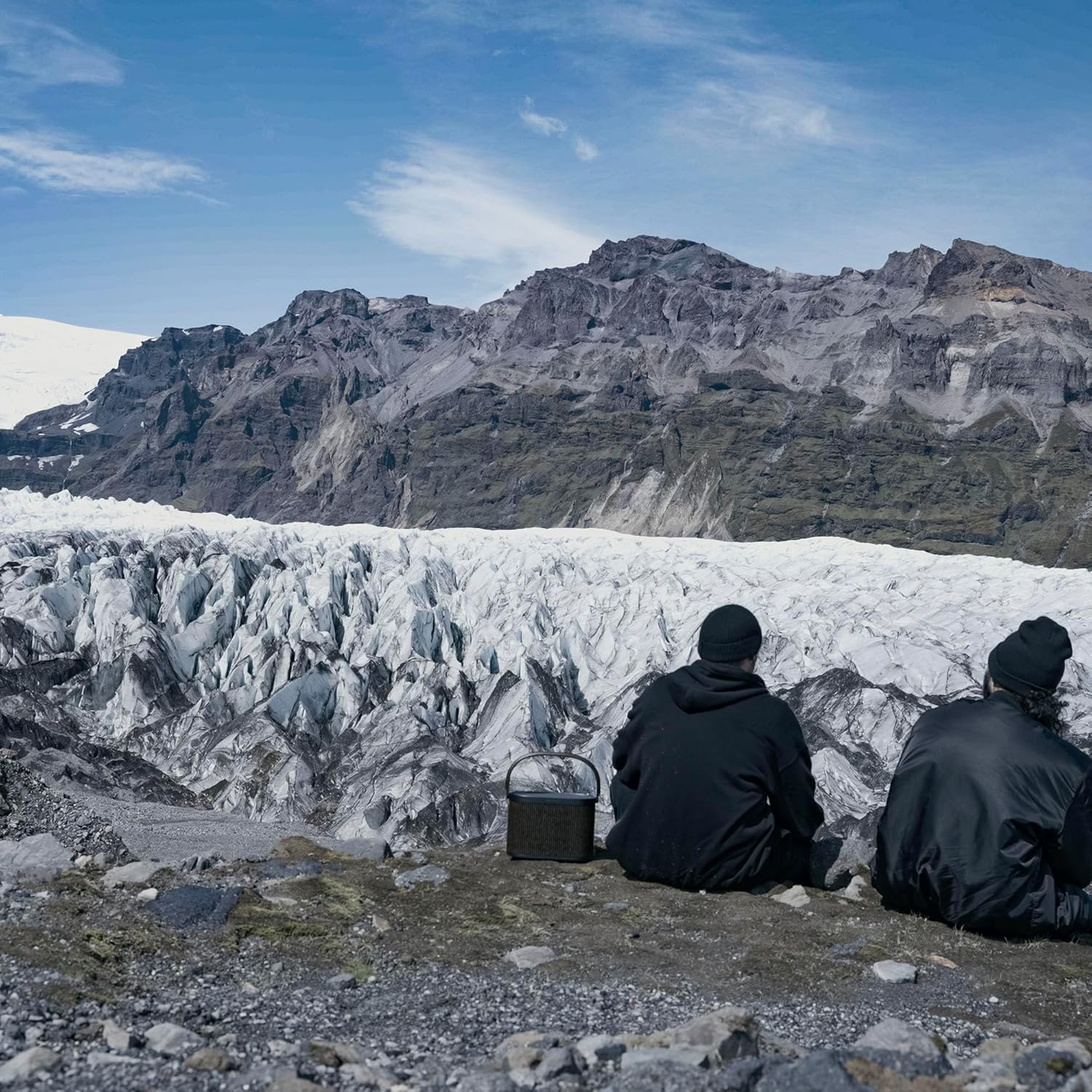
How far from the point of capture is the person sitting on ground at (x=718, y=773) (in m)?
6.93

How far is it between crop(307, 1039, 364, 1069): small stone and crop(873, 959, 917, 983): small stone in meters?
2.62

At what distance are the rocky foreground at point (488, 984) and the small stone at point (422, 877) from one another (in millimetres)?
25

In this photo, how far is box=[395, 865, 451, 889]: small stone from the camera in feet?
24.4

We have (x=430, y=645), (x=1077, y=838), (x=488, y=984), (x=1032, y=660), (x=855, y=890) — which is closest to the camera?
(x=488, y=984)

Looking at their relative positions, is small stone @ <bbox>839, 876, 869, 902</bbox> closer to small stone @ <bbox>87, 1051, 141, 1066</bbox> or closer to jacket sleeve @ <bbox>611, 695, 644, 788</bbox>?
jacket sleeve @ <bbox>611, 695, 644, 788</bbox>

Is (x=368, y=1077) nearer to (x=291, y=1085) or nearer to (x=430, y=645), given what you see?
(x=291, y=1085)

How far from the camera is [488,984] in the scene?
5.49 meters

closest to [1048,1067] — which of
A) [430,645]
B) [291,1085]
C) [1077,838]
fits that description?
[1077,838]

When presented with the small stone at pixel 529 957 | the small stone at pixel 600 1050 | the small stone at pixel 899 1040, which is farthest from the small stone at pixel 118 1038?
the small stone at pixel 899 1040

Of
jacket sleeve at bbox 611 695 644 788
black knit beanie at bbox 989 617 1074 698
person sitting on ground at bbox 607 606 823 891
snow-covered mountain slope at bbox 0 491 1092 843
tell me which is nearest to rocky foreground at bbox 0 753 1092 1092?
person sitting on ground at bbox 607 606 823 891

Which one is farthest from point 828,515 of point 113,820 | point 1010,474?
point 113,820

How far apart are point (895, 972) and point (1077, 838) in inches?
47.5

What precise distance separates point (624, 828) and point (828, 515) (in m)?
185

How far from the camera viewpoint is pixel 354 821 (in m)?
30.2
